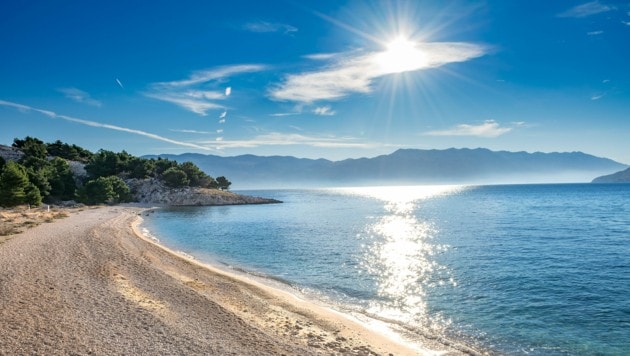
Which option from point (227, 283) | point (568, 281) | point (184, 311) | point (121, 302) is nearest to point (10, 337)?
point (121, 302)

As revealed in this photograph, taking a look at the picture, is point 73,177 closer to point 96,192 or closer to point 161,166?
point 96,192

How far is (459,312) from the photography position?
19328 millimetres

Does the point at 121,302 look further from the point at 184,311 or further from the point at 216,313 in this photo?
A: the point at 216,313

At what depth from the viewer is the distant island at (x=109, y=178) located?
335 feet

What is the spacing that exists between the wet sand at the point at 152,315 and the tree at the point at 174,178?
387ft

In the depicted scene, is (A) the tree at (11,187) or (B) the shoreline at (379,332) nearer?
(B) the shoreline at (379,332)

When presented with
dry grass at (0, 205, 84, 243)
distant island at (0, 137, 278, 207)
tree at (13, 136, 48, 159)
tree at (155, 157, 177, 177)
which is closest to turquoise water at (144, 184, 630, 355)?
dry grass at (0, 205, 84, 243)

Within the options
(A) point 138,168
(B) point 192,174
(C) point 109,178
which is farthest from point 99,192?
(B) point 192,174

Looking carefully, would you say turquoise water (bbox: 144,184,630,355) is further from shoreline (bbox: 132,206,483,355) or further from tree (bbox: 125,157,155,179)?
tree (bbox: 125,157,155,179)

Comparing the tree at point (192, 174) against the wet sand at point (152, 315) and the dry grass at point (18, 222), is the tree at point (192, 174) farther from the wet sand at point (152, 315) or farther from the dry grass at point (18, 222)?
the wet sand at point (152, 315)

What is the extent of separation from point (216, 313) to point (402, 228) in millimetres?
48740

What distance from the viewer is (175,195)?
5197 inches

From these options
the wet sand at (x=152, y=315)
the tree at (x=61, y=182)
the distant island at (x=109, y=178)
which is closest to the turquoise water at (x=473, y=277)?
the wet sand at (x=152, y=315)

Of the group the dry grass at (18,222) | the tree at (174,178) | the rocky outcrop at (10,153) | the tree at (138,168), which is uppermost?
the rocky outcrop at (10,153)
